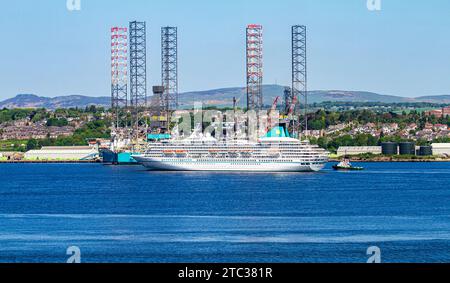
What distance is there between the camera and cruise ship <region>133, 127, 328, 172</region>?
218 ft

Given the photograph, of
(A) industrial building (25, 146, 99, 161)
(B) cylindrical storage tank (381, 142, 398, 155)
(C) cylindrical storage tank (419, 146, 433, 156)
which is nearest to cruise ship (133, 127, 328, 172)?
(B) cylindrical storage tank (381, 142, 398, 155)

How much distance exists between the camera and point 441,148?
118062 mm

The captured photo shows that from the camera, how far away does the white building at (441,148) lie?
117 m

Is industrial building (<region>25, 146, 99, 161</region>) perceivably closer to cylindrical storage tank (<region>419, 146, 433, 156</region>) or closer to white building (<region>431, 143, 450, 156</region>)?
cylindrical storage tank (<region>419, 146, 433, 156</region>)

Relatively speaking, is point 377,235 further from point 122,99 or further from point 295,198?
point 122,99

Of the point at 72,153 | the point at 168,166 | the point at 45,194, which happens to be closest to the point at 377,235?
the point at 45,194

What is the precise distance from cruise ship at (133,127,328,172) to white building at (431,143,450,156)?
50.9 meters

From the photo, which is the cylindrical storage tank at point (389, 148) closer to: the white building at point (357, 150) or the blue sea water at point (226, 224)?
the white building at point (357, 150)

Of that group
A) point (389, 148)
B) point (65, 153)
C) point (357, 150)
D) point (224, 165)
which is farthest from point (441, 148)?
point (224, 165)

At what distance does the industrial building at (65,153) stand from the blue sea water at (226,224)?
73.6m

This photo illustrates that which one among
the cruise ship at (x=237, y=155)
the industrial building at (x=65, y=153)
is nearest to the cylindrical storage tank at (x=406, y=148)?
the industrial building at (x=65, y=153)

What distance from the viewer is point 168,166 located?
7112 cm
